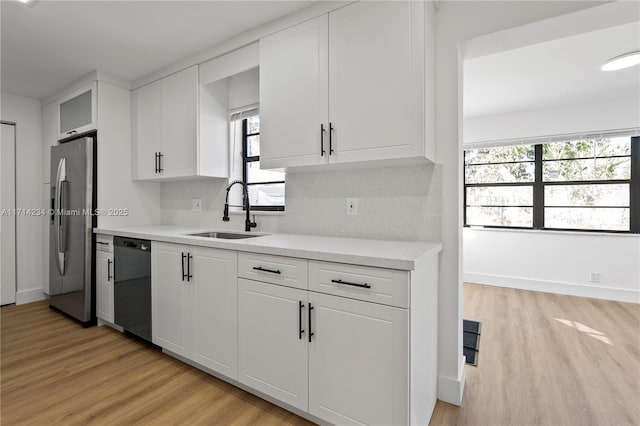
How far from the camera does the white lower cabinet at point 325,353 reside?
1.35 meters

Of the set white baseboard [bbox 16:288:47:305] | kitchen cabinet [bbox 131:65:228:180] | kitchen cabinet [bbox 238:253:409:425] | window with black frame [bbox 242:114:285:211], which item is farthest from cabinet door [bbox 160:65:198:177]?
white baseboard [bbox 16:288:47:305]

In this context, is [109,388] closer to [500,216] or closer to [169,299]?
[169,299]

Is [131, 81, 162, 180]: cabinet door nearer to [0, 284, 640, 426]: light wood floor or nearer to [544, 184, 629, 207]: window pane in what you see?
[0, 284, 640, 426]: light wood floor

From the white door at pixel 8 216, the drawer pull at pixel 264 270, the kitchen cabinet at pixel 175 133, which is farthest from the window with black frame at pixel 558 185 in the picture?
the white door at pixel 8 216

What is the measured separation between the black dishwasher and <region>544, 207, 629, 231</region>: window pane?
4851 millimetres

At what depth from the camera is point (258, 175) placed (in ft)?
9.64

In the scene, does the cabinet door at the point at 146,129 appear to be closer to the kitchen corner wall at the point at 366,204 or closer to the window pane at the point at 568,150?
the kitchen corner wall at the point at 366,204

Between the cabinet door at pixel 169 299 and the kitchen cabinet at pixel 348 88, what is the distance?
97 cm

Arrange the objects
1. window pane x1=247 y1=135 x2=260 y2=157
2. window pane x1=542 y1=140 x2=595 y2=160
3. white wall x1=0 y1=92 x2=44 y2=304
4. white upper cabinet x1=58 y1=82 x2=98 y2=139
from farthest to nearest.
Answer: window pane x1=542 y1=140 x2=595 y2=160 → white wall x1=0 y1=92 x2=44 y2=304 → white upper cabinet x1=58 y1=82 x2=98 y2=139 → window pane x1=247 y1=135 x2=260 y2=157

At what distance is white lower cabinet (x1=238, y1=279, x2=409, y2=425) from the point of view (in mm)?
1351

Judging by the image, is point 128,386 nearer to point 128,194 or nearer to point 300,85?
point 128,194

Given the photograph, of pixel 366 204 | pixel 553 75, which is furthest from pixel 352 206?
pixel 553 75

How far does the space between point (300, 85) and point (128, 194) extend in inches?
91.3

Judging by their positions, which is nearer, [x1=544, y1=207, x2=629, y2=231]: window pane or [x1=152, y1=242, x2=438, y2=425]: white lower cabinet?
[x1=152, y1=242, x2=438, y2=425]: white lower cabinet
